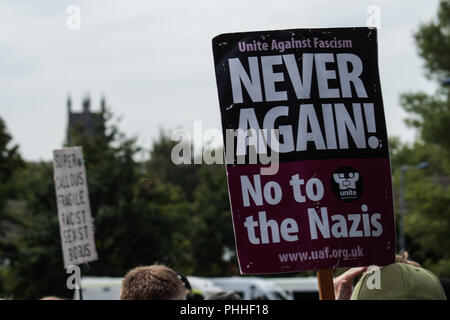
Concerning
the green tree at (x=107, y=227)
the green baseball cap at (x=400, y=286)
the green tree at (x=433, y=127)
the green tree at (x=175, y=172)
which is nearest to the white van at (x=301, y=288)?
the green tree at (x=107, y=227)

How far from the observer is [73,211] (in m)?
8.49

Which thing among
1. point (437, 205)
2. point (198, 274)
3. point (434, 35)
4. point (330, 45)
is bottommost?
point (198, 274)

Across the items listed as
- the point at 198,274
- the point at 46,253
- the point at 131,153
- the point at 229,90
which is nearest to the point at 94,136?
the point at 131,153

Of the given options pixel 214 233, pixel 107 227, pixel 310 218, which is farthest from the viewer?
pixel 214 233

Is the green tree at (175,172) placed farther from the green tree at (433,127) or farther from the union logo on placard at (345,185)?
the union logo on placard at (345,185)

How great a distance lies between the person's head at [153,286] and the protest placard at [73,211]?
456 cm

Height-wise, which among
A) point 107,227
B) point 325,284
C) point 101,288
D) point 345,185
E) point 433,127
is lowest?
point 101,288

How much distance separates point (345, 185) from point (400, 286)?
63cm

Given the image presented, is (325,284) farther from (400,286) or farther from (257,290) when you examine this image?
(257,290)

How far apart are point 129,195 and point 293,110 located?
25.2 meters

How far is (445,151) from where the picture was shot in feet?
95.1

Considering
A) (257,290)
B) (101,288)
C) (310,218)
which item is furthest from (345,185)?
(257,290)
